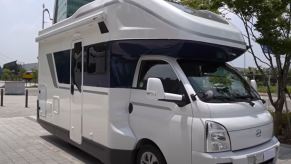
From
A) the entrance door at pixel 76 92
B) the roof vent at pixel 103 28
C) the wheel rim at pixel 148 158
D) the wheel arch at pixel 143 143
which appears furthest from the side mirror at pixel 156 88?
the entrance door at pixel 76 92

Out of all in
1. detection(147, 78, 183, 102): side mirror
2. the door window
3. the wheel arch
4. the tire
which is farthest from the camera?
the door window

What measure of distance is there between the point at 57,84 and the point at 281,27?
5.40 meters

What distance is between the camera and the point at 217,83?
5.86m

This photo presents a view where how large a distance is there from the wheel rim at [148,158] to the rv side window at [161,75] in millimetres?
980

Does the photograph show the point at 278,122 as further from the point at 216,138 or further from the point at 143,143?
the point at 216,138

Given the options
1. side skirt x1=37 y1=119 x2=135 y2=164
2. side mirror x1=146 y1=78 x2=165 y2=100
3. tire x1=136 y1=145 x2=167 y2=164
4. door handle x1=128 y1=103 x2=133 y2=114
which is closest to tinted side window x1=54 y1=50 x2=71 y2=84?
side skirt x1=37 y1=119 x2=135 y2=164

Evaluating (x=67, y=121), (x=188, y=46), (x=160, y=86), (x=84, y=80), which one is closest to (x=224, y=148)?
(x=160, y=86)

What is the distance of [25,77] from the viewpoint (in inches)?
1891

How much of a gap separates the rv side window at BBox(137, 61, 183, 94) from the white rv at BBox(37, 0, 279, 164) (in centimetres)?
2

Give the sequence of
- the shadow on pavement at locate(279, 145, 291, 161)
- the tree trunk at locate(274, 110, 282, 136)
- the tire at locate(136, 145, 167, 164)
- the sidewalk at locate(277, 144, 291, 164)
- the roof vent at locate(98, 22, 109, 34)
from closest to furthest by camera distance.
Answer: the tire at locate(136, 145, 167, 164), the roof vent at locate(98, 22, 109, 34), the sidewalk at locate(277, 144, 291, 164), the shadow on pavement at locate(279, 145, 291, 161), the tree trunk at locate(274, 110, 282, 136)

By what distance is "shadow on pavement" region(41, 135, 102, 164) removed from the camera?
7.79m

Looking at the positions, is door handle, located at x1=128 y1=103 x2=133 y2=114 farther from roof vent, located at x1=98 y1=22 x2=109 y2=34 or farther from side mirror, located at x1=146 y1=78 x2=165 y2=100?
roof vent, located at x1=98 y1=22 x2=109 y2=34

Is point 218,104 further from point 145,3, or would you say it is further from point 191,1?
point 191,1

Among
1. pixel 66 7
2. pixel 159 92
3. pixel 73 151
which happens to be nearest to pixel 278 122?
pixel 73 151
